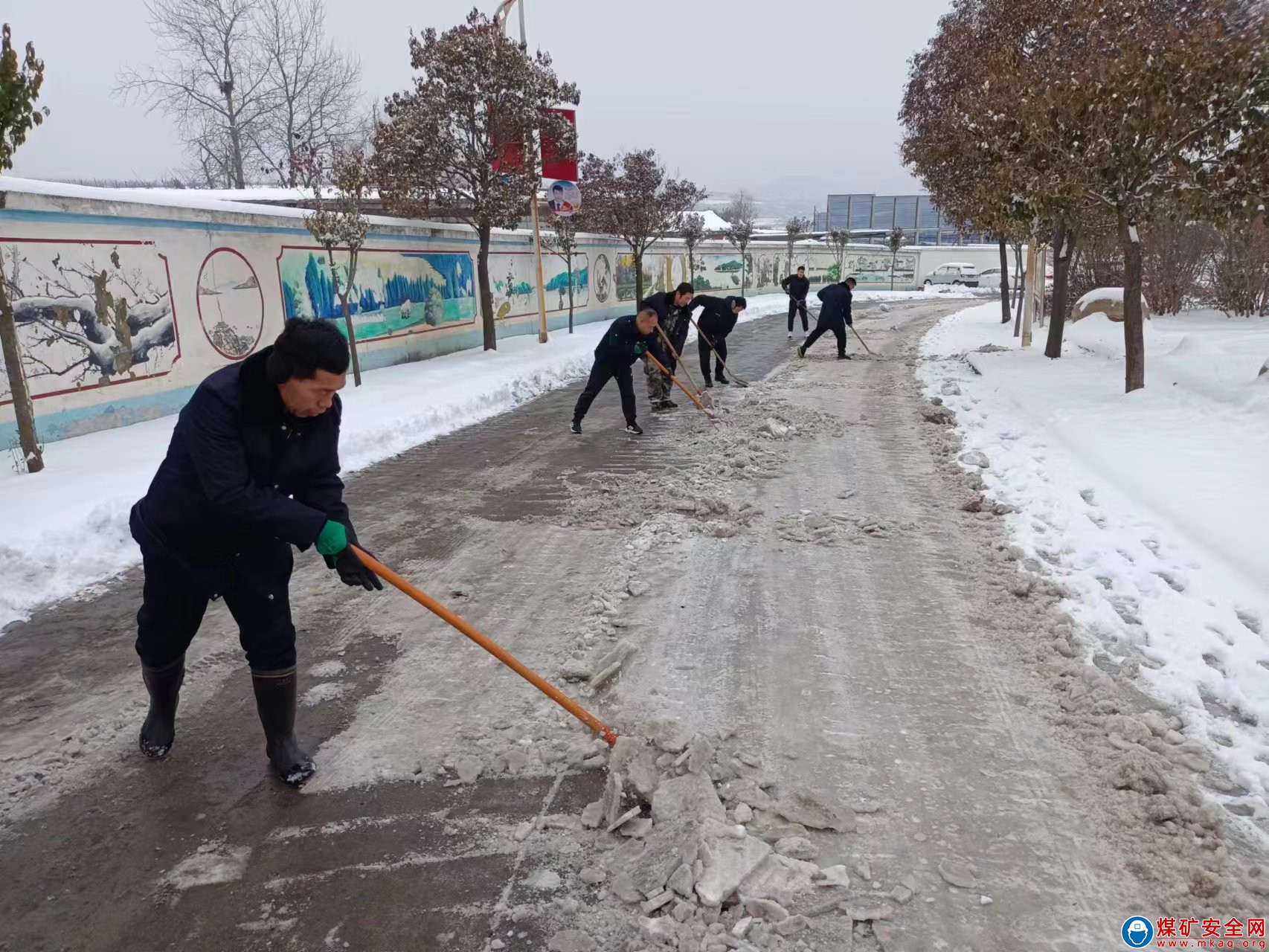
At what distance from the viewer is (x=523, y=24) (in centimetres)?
1697

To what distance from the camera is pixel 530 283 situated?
752 inches

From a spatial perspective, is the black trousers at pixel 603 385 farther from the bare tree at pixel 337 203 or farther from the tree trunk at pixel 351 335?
A: the tree trunk at pixel 351 335

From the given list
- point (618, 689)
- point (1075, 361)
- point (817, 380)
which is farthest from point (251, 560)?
point (1075, 361)

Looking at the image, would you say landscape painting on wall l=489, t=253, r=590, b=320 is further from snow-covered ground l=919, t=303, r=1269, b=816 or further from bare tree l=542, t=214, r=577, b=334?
snow-covered ground l=919, t=303, r=1269, b=816

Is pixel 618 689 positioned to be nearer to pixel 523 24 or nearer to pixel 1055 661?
pixel 1055 661

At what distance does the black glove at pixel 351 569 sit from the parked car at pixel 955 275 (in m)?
47.9

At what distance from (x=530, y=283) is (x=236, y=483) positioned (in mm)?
17152

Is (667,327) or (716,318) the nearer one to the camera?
(667,327)

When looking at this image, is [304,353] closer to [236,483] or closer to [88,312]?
[236,483]

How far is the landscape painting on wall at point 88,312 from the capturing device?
7.61 meters

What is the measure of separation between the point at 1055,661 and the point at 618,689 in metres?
2.03

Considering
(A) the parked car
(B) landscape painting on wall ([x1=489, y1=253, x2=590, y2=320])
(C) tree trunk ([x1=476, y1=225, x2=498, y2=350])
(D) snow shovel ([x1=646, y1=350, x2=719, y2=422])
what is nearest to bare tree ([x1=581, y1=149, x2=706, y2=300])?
(B) landscape painting on wall ([x1=489, y1=253, x2=590, y2=320])

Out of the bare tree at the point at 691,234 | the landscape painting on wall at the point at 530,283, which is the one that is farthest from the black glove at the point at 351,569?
the bare tree at the point at 691,234

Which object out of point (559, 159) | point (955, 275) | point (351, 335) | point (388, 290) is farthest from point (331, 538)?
point (955, 275)
